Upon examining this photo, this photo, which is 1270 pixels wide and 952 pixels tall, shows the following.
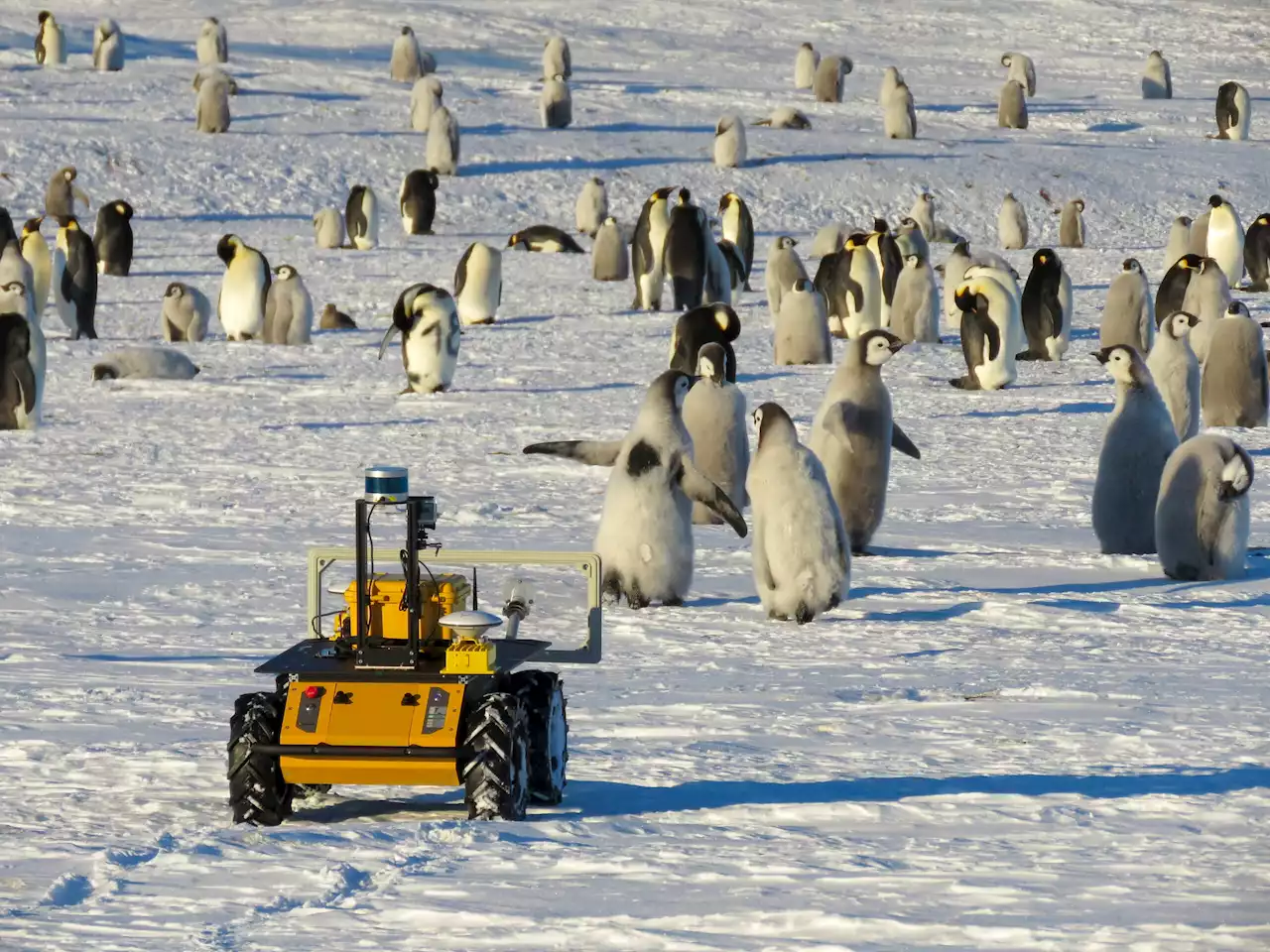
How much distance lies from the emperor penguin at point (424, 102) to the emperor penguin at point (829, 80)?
8.00 metres

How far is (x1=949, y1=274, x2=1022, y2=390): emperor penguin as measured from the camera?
15828mm

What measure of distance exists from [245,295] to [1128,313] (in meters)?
7.14

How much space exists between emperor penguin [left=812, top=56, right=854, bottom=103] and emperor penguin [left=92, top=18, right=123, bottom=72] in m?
11.2

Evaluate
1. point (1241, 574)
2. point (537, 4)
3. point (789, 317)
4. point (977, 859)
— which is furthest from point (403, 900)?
point (537, 4)

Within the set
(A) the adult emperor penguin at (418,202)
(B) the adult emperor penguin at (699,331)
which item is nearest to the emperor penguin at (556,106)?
(A) the adult emperor penguin at (418,202)

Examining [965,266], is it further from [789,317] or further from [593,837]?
[593,837]

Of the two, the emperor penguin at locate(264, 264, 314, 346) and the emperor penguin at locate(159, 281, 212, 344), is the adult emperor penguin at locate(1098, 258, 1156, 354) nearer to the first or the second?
the emperor penguin at locate(264, 264, 314, 346)

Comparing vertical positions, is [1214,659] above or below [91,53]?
below

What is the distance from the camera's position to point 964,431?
13.8 m

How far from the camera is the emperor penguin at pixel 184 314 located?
61.0 feet

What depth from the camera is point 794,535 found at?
8062 millimetres

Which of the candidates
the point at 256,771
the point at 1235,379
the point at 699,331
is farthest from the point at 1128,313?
the point at 256,771

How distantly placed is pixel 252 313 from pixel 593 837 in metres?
14.7

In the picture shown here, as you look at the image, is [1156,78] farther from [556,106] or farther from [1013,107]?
[556,106]
